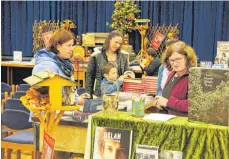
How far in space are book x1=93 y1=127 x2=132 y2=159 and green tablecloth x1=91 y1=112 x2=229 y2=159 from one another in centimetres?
3

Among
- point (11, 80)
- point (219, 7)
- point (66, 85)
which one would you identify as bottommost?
point (11, 80)

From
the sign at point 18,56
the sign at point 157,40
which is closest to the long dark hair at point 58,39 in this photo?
the sign at point 157,40

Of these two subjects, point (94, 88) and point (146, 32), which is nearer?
point (94, 88)

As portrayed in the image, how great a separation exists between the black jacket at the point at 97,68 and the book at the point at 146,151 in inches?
96.9

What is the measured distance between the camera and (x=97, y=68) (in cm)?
465

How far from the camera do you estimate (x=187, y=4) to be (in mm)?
9391

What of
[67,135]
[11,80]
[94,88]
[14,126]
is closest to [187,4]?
[11,80]

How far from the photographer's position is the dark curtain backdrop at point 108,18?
9.14 meters

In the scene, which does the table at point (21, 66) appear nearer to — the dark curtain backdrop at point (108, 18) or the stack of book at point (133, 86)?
the dark curtain backdrop at point (108, 18)

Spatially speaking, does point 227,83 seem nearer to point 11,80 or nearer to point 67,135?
point 67,135

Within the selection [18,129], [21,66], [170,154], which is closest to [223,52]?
[18,129]

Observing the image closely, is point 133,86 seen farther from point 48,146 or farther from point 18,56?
point 18,56

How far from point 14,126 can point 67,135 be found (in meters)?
1.34

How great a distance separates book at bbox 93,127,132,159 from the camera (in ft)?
7.22
